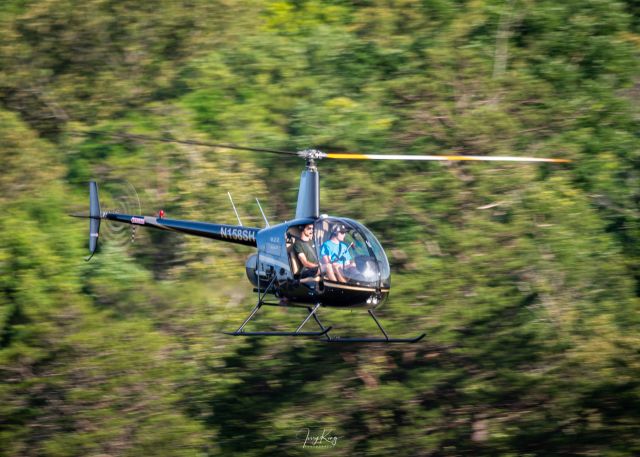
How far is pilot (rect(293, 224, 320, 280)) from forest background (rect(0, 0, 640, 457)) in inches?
254

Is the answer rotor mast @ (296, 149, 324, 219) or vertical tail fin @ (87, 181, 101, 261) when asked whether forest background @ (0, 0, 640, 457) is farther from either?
rotor mast @ (296, 149, 324, 219)

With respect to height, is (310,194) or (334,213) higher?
(310,194)

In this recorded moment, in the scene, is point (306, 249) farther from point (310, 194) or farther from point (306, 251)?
point (310, 194)

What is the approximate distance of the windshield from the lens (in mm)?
13383

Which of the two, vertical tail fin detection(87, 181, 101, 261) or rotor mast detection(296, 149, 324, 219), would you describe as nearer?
rotor mast detection(296, 149, 324, 219)

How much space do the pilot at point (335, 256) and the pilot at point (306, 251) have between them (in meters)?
0.19

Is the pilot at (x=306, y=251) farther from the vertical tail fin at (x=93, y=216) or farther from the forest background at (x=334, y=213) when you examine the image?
the forest background at (x=334, y=213)

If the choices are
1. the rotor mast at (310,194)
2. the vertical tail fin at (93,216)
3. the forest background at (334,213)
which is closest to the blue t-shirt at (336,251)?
the rotor mast at (310,194)

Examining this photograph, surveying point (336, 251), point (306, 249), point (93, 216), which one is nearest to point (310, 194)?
point (306, 249)

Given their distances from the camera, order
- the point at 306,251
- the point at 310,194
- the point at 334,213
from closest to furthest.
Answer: the point at 306,251, the point at 310,194, the point at 334,213

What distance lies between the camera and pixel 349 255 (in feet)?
44.1

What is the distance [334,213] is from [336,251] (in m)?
8.91

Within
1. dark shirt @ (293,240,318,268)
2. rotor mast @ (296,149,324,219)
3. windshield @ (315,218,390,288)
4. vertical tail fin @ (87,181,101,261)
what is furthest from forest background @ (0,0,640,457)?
windshield @ (315,218,390,288)

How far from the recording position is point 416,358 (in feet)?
69.0
